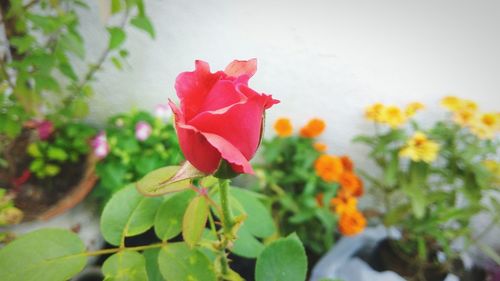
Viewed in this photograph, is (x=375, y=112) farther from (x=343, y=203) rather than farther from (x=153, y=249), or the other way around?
(x=153, y=249)

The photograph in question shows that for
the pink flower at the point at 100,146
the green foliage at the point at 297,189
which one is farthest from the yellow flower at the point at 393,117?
the pink flower at the point at 100,146

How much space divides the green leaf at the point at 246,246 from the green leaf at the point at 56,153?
30.5 inches

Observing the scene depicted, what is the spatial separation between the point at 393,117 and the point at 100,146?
0.79m

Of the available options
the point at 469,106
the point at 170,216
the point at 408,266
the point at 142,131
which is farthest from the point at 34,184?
the point at 469,106

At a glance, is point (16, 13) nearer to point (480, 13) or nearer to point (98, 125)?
point (98, 125)

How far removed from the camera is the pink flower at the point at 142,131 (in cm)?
104

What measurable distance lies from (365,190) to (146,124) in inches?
28.0

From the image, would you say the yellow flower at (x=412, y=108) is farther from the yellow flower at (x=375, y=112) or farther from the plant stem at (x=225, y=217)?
the plant stem at (x=225, y=217)

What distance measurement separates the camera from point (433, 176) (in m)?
1.04

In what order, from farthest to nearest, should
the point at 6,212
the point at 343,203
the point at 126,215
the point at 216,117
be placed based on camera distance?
the point at 343,203 < the point at 6,212 < the point at 126,215 < the point at 216,117

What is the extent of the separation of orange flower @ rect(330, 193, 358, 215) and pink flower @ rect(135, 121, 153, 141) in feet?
1.83

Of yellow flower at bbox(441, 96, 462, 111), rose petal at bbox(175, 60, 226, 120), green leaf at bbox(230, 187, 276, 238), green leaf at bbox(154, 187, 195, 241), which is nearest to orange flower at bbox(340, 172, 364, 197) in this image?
yellow flower at bbox(441, 96, 462, 111)

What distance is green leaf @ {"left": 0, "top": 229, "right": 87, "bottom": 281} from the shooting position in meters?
0.31

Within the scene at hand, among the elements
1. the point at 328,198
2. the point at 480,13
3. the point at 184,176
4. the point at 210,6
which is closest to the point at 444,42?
the point at 480,13
